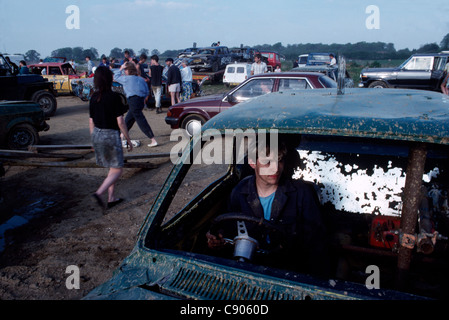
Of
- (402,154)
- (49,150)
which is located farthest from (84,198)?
(402,154)


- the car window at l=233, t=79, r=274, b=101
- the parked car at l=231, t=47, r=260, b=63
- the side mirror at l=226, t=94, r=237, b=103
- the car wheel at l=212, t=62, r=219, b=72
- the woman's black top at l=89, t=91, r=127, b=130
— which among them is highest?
the parked car at l=231, t=47, r=260, b=63

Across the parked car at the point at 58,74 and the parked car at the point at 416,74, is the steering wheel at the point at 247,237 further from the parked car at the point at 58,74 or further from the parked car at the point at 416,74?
the parked car at the point at 58,74

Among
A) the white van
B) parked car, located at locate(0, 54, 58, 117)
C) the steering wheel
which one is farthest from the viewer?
the white van

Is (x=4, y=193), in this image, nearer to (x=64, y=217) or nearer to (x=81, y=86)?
(x=64, y=217)

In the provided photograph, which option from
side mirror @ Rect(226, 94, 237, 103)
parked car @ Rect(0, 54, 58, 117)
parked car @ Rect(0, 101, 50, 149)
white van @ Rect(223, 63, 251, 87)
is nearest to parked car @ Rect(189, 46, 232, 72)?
white van @ Rect(223, 63, 251, 87)

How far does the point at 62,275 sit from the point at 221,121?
8.39 ft

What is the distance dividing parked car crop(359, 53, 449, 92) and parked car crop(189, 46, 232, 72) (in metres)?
9.50

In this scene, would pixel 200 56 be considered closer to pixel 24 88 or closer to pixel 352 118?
pixel 24 88

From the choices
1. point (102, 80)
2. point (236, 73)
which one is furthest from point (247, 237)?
point (236, 73)

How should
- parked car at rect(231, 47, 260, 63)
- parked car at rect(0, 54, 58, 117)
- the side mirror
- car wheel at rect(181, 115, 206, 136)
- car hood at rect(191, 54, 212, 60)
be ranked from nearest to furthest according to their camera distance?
the side mirror → car wheel at rect(181, 115, 206, 136) → parked car at rect(0, 54, 58, 117) → car hood at rect(191, 54, 212, 60) → parked car at rect(231, 47, 260, 63)

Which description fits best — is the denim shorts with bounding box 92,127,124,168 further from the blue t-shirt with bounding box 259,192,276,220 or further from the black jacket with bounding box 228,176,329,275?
the blue t-shirt with bounding box 259,192,276,220

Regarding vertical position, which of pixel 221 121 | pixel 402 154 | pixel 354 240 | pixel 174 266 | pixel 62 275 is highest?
pixel 221 121

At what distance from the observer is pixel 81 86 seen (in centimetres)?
1408

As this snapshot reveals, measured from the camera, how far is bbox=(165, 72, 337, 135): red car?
7.22 metres
